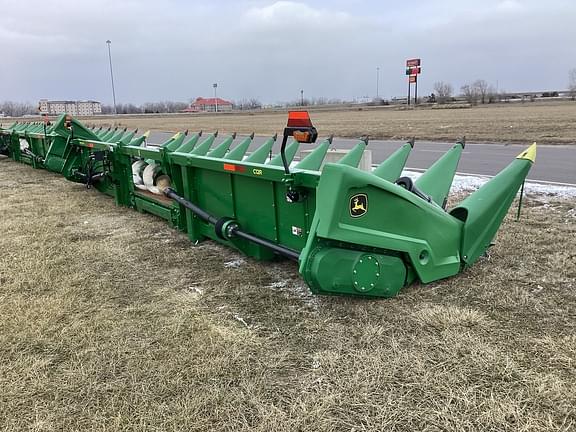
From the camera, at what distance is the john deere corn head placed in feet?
9.18

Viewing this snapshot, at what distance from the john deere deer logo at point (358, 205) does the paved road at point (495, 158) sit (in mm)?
5973

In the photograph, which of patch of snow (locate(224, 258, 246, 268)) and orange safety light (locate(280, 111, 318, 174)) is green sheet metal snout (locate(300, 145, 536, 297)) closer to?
orange safety light (locate(280, 111, 318, 174))

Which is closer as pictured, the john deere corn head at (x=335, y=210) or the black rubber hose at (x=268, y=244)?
the john deere corn head at (x=335, y=210)

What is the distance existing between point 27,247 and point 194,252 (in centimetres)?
167

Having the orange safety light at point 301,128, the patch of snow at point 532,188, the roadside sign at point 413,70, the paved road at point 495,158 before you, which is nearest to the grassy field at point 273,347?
the orange safety light at point 301,128

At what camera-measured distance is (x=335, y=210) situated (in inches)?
107

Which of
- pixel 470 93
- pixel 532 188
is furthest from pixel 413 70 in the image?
pixel 532 188

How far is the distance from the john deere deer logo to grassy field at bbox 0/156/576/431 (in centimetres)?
68

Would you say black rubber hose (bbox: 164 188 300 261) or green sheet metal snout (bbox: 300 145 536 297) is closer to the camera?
green sheet metal snout (bbox: 300 145 536 297)

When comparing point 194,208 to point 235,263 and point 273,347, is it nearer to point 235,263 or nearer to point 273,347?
point 235,263

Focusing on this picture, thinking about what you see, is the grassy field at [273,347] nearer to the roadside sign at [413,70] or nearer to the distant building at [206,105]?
the roadside sign at [413,70]

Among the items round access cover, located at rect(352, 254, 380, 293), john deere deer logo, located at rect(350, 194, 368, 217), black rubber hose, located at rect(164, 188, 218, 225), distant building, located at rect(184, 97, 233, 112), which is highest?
distant building, located at rect(184, 97, 233, 112)

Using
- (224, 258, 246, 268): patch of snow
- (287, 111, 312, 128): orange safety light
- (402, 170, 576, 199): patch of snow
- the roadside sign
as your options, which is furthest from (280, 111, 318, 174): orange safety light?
the roadside sign

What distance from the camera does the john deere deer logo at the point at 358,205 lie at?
9.11ft
